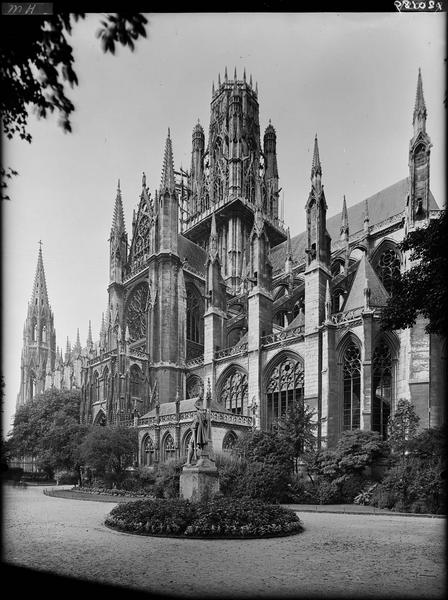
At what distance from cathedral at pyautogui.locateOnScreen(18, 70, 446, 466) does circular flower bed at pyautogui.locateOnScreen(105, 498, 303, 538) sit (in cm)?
853

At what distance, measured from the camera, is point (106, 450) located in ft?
104

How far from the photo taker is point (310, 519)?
54.6 feet

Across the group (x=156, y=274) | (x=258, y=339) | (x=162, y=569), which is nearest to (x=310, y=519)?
(x=162, y=569)

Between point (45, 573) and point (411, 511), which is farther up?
point (45, 573)

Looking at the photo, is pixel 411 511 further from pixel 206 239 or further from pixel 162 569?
pixel 206 239

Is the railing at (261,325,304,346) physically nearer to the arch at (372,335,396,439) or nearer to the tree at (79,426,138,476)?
the arch at (372,335,396,439)

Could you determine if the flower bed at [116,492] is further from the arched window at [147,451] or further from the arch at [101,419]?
the arch at [101,419]

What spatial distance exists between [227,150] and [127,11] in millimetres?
54942

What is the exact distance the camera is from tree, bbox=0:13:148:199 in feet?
23.1

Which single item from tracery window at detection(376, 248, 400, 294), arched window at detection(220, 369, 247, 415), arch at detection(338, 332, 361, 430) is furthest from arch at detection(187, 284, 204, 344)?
arch at detection(338, 332, 361, 430)

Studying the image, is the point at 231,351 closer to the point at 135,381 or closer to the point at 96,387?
the point at 135,381

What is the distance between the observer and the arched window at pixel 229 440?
108 feet

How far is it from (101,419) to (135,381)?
19.8ft

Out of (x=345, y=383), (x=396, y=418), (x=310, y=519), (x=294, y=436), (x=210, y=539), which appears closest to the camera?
(x=210, y=539)
